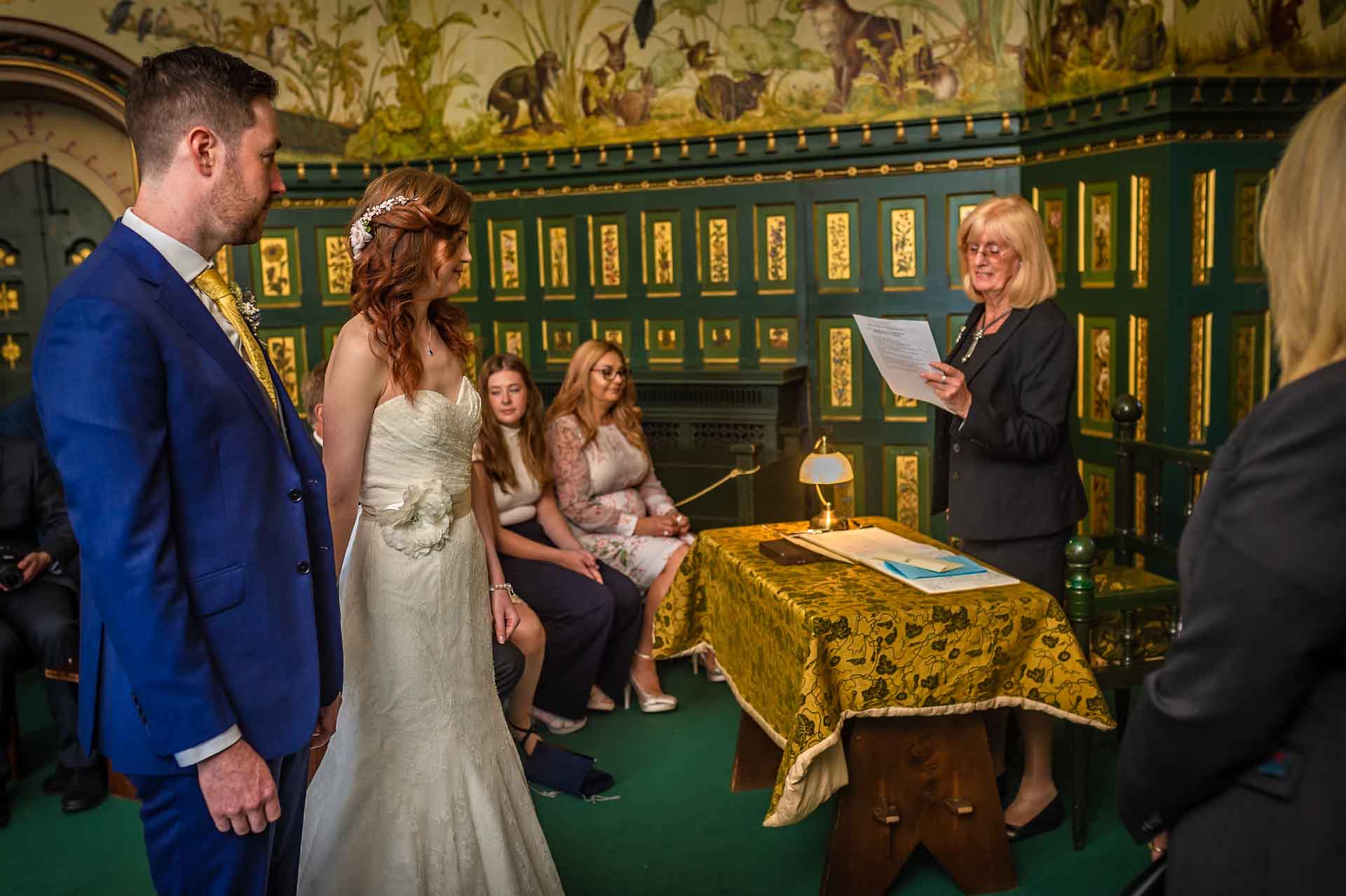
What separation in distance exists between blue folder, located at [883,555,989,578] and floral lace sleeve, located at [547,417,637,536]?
1955 millimetres

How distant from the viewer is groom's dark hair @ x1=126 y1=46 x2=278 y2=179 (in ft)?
6.07

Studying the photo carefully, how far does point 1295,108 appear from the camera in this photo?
557 cm

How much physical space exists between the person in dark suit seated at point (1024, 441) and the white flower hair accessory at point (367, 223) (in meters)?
1.83

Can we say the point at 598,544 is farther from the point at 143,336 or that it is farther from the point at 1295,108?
the point at 1295,108

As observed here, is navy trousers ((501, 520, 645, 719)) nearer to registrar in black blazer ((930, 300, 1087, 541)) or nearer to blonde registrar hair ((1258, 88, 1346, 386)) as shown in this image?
registrar in black blazer ((930, 300, 1087, 541))

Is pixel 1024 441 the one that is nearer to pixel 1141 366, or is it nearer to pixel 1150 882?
pixel 1150 882

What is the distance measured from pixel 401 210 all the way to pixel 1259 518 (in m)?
1.92

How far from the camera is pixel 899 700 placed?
3.04 metres

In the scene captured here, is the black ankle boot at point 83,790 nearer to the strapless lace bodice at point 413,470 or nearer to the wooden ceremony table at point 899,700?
the strapless lace bodice at point 413,470

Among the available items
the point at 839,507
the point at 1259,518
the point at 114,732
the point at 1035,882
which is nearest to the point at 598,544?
the point at 839,507

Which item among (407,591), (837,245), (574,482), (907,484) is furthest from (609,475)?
(837,245)

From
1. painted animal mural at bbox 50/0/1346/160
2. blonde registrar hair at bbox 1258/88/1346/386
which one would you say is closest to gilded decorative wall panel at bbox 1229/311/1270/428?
painted animal mural at bbox 50/0/1346/160

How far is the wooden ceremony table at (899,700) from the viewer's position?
118 inches

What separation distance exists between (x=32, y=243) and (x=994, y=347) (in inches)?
280
